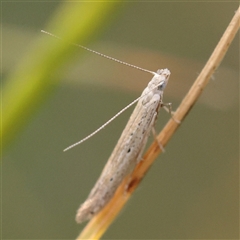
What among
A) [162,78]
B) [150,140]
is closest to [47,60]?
[162,78]

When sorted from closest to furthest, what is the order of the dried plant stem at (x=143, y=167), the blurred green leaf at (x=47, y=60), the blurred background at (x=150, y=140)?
the blurred green leaf at (x=47, y=60)
the dried plant stem at (x=143, y=167)
the blurred background at (x=150, y=140)

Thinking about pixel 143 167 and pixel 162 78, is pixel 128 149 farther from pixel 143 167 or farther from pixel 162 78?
pixel 162 78

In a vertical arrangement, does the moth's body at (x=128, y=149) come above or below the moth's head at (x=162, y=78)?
below

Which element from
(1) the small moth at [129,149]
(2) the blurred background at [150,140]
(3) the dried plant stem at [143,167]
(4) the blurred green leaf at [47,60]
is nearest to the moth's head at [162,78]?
(1) the small moth at [129,149]

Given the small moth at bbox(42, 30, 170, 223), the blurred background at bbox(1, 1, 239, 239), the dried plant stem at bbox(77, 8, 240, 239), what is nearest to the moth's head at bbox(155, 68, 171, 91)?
the small moth at bbox(42, 30, 170, 223)

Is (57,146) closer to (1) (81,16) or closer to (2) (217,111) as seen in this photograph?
(2) (217,111)

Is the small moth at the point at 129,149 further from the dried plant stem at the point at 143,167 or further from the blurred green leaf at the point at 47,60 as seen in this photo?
the blurred green leaf at the point at 47,60

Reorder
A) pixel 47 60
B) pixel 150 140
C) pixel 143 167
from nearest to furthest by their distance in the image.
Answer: pixel 47 60 → pixel 143 167 → pixel 150 140
